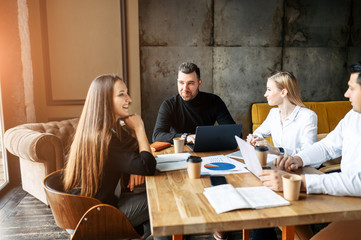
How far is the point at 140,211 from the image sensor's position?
5.31ft

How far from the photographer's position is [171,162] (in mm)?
1743

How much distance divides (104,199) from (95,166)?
0.20 metres

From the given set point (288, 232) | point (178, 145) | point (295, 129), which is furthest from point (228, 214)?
point (295, 129)

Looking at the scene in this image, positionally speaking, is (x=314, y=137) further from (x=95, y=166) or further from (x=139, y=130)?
(x=95, y=166)

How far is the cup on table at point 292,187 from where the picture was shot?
45.4 inches

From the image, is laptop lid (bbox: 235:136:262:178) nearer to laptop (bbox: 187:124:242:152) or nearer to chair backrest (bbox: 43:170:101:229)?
laptop (bbox: 187:124:242:152)

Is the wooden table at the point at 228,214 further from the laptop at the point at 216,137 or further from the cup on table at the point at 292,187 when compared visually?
the laptop at the point at 216,137

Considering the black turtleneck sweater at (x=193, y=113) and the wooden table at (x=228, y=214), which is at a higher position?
the black turtleneck sweater at (x=193, y=113)

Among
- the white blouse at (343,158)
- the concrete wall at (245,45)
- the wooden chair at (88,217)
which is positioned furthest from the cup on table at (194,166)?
the concrete wall at (245,45)

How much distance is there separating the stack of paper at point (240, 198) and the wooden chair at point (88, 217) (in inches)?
18.4

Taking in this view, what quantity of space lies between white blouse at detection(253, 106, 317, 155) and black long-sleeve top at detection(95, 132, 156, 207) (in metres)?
1.03

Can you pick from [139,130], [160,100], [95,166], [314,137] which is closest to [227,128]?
[139,130]

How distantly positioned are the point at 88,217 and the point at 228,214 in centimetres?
66

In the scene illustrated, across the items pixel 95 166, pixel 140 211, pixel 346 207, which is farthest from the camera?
pixel 140 211
